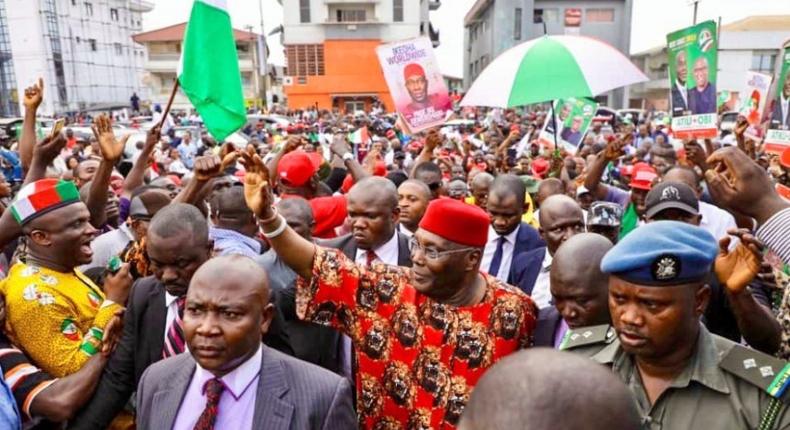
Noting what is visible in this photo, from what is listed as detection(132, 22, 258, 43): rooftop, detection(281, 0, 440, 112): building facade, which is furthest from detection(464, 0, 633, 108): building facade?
detection(132, 22, 258, 43): rooftop

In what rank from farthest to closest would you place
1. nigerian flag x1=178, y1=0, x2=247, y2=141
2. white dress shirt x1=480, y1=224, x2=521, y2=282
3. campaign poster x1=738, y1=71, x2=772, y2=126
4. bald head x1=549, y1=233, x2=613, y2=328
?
1. campaign poster x1=738, y1=71, x2=772, y2=126
2. white dress shirt x1=480, y1=224, x2=521, y2=282
3. nigerian flag x1=178, y1=0, x2=247, y2=141
4. bald head x1=549, y1=233, x2=613, y2=328

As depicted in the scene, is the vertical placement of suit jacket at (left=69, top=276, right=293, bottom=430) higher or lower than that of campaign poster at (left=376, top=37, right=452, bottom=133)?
lower

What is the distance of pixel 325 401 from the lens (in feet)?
6.95

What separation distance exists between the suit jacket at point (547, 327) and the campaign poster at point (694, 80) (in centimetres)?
447

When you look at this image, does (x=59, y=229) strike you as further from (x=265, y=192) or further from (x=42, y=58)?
(x=42, y=58)

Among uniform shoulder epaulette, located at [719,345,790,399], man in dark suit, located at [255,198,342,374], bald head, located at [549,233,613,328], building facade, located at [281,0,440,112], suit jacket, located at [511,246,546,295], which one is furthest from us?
building facade, located at [281,0,440,112]

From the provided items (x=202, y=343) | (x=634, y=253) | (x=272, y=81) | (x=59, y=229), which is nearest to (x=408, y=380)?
(x=202, y=343)

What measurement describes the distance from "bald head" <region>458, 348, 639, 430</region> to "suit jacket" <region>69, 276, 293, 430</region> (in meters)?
1.82

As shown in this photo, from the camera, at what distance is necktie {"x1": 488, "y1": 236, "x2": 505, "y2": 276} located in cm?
436

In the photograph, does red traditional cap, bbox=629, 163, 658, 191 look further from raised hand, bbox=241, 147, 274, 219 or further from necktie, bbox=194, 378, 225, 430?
necktie, bbox=194, 378, 225, 430

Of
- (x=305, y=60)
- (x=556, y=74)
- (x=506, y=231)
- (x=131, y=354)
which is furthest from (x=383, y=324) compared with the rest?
(x=305, y=60)

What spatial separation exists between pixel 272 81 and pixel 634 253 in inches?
2566

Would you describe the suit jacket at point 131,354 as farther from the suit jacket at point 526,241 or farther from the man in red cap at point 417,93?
the man in red cap at point 417,93

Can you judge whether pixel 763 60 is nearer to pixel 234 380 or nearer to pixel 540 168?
pixel 540 168
